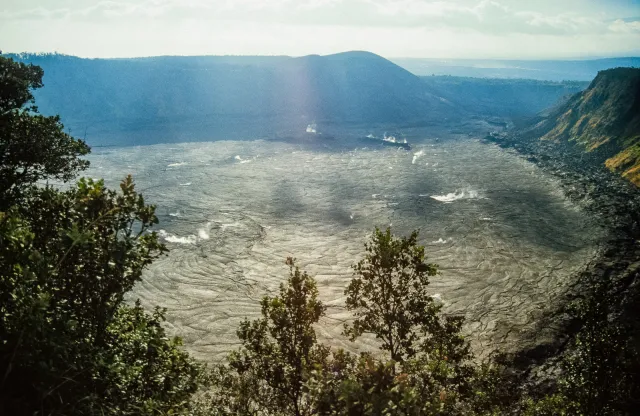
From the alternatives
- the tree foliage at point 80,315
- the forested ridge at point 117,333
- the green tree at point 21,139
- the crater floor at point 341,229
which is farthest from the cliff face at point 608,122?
the green tree at point 21,139

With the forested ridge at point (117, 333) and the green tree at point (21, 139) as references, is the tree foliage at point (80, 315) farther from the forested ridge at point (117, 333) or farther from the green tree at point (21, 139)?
the green tree at point (21, 139)

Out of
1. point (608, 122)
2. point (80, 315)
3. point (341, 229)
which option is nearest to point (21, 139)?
point (80, 315)

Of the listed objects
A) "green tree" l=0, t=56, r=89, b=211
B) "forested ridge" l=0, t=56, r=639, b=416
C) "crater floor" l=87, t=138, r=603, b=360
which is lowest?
"crater floor" l=87, t=138, r=603, b=360

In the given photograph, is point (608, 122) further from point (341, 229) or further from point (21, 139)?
point (21, 139)

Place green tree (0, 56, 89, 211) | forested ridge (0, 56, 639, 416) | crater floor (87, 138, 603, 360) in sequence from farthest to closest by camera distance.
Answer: crater floor (87, 138, 603, 360), green tree (0, 56, 89, 211), forested ridge (0, 56, 639, 416)

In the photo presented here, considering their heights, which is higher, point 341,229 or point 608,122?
point 608,122

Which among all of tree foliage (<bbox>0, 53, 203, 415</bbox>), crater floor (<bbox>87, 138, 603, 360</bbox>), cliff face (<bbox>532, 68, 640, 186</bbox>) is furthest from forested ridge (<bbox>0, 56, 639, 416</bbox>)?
cliff face (<bbox>532, 68, 640, 186</bbox>)

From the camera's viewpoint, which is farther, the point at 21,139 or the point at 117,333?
the point at 21,139

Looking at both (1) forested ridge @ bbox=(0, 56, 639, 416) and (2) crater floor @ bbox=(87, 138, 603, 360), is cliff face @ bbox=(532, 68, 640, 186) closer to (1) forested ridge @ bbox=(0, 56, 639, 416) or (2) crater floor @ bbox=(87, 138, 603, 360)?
(2) crater floor @ bbox=(87, 138, 603, 360)

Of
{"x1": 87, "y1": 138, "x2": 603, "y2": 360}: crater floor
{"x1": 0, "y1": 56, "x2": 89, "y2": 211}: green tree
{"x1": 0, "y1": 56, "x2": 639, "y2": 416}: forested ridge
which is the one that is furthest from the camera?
{"x1": 87, "y1": 138, "x2": 603, "y2": 360}: crater floor
